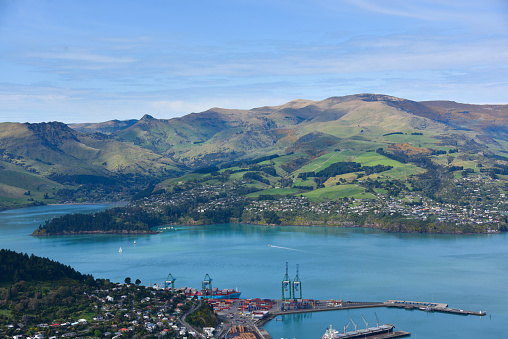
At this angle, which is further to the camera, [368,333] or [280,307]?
[280,307]

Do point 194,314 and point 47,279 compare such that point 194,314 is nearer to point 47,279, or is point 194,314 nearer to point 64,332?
point 64,332

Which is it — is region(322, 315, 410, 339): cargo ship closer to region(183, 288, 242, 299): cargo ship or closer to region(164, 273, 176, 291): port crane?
region(183, 288, 242, 299): cargo ship

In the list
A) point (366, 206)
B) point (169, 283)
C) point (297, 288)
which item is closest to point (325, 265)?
point (297, 288)

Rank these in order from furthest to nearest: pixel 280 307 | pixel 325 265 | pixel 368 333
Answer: pixel 325 265 < pixel 280 307 < pixel 368 333

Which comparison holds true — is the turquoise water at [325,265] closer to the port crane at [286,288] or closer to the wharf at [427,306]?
the wharf at [427,306]

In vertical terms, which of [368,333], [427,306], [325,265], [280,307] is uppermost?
[325,265]

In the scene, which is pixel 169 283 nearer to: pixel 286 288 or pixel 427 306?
pixel 286 288

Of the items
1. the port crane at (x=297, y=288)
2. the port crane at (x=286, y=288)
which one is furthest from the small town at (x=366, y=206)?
the port crane at (x=286, y=288)

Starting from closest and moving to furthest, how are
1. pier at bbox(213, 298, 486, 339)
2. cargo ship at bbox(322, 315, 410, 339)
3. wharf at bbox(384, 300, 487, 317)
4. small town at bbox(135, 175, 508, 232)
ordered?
cargo ship at bbox(322, 315, 410, 339)
pier at bbox(213, 298, 486, 339)
wharf at bbox(384, 300, 487, 317)
small town at bbox(135, 175, 508, 232)

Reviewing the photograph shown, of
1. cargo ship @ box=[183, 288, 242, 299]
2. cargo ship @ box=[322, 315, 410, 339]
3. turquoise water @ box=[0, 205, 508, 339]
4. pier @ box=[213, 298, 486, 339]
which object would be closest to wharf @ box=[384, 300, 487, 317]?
pier @ box=[213, 298, 486, 339]

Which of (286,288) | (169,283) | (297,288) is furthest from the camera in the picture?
(169,283)
